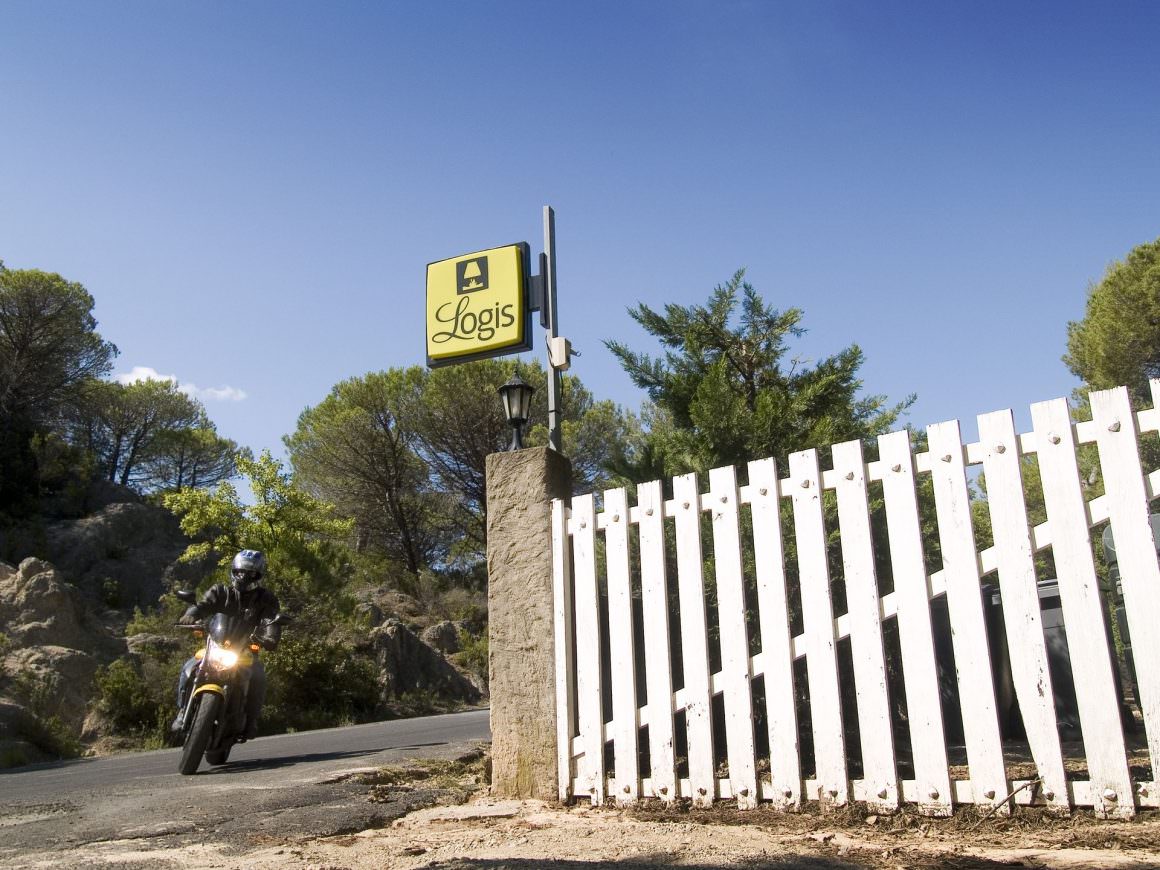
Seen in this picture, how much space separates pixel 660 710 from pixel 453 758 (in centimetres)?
Result: 269

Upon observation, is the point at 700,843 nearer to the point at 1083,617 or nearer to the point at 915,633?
the point at 915,633

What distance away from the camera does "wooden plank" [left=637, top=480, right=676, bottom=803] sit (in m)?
3.64

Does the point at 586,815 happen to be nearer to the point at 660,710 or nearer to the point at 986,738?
the point at 660,710

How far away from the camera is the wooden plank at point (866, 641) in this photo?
3.20 metres

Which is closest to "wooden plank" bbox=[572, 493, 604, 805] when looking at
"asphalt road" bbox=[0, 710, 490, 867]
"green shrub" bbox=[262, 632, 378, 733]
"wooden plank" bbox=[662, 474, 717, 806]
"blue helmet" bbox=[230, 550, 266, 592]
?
"wooden plank" bbox=[662, 474, 717, 806]

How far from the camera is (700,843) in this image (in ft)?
9.86

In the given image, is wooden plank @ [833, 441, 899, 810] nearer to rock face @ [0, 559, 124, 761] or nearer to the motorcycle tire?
the motorcycle tire

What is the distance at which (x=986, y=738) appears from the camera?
3.05 metres

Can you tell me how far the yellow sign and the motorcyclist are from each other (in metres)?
1.93

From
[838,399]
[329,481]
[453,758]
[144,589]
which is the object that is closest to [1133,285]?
[838,399]

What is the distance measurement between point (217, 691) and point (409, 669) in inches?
518

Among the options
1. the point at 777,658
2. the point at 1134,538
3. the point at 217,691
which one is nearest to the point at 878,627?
the point at 777,658

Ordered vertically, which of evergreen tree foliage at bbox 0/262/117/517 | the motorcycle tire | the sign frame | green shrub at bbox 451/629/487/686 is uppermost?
evergreen tree foliage at bbox 0/262/117/517

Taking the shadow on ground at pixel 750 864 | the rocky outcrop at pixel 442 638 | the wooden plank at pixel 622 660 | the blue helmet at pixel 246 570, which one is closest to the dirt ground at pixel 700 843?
the shadow on ground at pixel 750 864
